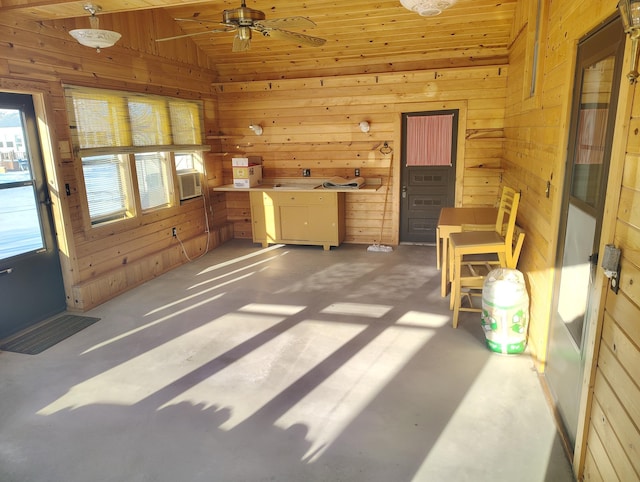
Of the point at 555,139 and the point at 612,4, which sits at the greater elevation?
the point at 612,4

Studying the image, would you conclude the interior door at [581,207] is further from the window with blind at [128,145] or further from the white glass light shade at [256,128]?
the white glass light shade at [256,128]

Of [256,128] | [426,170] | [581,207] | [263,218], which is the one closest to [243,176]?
[263,218]

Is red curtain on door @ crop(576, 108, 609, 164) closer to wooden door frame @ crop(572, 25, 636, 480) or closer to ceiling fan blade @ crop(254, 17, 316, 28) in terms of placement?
wooden door frame @ crop(572, 25, 636, 480)

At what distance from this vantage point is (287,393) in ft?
9.04

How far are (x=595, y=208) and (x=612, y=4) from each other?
0.85 m

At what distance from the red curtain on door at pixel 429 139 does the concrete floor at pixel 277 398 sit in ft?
7.42

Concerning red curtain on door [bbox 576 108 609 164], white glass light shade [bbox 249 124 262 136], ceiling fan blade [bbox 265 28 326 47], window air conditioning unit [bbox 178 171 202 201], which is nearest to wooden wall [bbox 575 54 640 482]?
red curtain on door [bbox 576 108 609 164]

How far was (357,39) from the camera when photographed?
5402 mm

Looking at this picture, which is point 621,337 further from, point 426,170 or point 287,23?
point 426,170

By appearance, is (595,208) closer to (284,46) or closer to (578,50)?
(578,50)

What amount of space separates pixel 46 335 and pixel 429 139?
485 centimetres

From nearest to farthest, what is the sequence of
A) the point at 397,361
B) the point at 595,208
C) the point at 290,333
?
the point at 595,208 < the point at 397,361 < the point at 290,333

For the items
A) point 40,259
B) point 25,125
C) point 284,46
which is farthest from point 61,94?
point 284,46

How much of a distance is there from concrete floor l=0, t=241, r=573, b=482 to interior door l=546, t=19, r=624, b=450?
31cm
